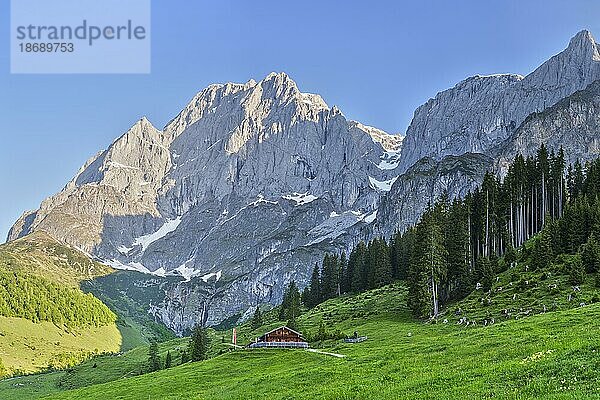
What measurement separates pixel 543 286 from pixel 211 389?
45865 mm

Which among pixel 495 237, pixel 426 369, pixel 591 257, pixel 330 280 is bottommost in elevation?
pixel 426 369

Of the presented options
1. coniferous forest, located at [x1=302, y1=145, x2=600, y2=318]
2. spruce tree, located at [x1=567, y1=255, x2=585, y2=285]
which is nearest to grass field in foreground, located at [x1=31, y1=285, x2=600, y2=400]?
spruce tree, located at [x1=567, y1=255, x2=585, y2=285]

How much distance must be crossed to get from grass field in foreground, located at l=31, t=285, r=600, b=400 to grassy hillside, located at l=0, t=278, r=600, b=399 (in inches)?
2.6

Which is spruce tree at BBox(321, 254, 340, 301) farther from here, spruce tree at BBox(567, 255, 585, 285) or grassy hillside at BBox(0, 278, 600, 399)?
spruce tree at BBox(567, 255, 585, 285)

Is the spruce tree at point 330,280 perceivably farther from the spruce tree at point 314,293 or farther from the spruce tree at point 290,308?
the spruce tree at point 290,308

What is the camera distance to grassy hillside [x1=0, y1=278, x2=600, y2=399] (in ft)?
86.7

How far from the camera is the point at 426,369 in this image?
3622 cm

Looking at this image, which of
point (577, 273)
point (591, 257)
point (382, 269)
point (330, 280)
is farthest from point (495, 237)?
point (330, 280)

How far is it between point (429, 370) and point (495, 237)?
78.2 m

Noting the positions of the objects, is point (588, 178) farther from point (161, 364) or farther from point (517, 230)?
point (161, 364)

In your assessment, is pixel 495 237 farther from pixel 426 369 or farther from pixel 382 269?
pixel 426 369

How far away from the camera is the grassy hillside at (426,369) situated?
26422 mm

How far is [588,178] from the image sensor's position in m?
111

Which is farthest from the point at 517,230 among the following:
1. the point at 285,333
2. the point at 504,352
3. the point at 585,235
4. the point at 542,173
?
the point at 504,352
